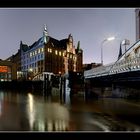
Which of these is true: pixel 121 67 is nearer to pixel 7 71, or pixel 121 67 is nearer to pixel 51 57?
pixel 7 71

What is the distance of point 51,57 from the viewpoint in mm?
71438

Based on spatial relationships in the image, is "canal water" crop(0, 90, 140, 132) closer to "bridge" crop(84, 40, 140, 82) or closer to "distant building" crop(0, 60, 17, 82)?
"bridge" crop(84, 40, 140, 82)

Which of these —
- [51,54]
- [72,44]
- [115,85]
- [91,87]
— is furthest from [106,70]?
[72,44]

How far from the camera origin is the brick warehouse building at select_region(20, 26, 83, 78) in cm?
6988

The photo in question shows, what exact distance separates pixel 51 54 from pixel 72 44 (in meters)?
15.2

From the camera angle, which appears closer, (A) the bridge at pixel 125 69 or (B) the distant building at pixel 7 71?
(A) the bridge at pixel 125 69

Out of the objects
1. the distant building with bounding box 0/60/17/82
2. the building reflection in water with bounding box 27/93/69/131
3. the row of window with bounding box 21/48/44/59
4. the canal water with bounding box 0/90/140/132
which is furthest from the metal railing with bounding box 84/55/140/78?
the row of window with bounding box 21/48/44/59

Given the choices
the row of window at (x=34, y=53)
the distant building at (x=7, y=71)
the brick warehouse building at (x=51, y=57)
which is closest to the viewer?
the distant building at (x=7, y=71)

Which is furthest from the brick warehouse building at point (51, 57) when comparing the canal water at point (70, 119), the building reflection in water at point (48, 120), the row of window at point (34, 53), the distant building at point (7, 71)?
the building reflection in water at point (48, 120)

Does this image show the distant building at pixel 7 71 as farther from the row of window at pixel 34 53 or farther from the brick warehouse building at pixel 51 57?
the row of window at pixel 34 53

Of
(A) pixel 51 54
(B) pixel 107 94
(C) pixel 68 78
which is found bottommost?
(B) pixel 107 94

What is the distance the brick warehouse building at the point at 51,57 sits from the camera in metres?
69.9
